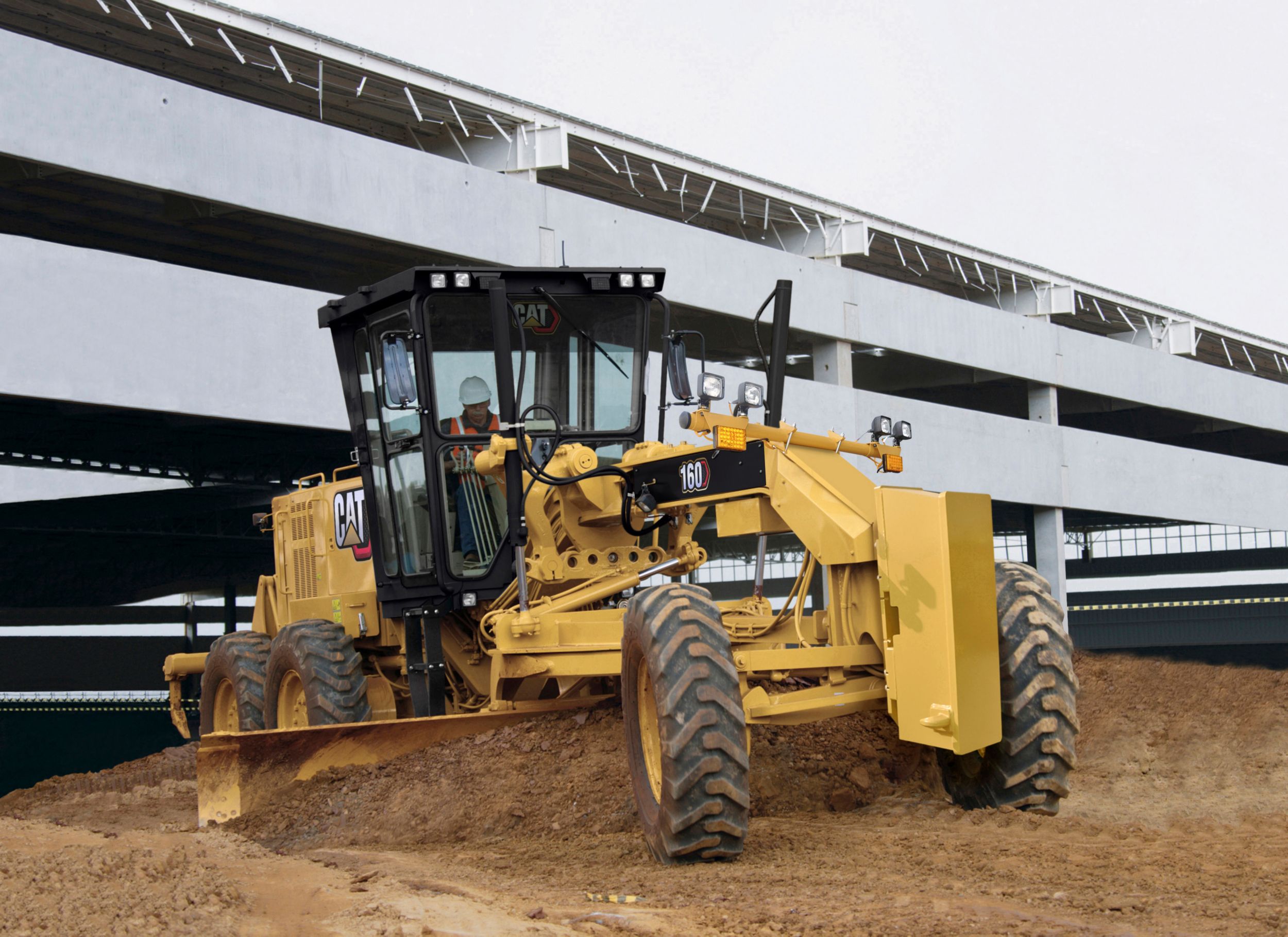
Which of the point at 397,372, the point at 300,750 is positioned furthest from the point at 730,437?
the point at 300,750

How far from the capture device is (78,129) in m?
12.5

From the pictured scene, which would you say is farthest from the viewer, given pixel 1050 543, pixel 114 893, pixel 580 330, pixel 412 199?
pixel 1050 543

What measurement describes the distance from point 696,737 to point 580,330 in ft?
11.8

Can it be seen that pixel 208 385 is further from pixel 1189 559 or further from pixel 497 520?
pixel 1189 559

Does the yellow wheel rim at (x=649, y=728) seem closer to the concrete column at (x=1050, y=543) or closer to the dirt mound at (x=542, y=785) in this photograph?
the dirt mound at (x=542, y=785)

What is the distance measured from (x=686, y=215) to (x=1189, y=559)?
20.2 meters

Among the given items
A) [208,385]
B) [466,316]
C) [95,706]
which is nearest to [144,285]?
[208,385]

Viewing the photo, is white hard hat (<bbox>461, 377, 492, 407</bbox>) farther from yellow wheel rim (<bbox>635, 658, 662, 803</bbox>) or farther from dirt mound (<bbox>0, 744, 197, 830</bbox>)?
dirt mound (<bbox>0, 744, 197, 830</bbox>)

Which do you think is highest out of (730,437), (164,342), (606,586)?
(164,342)

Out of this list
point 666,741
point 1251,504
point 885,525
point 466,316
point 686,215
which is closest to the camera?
point 666,741

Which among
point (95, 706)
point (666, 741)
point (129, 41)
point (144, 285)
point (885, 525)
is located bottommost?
point (95, 706)

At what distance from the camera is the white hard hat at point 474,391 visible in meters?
8.12

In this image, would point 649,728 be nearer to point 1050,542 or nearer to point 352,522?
point 352,522

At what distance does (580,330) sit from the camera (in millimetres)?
8289
